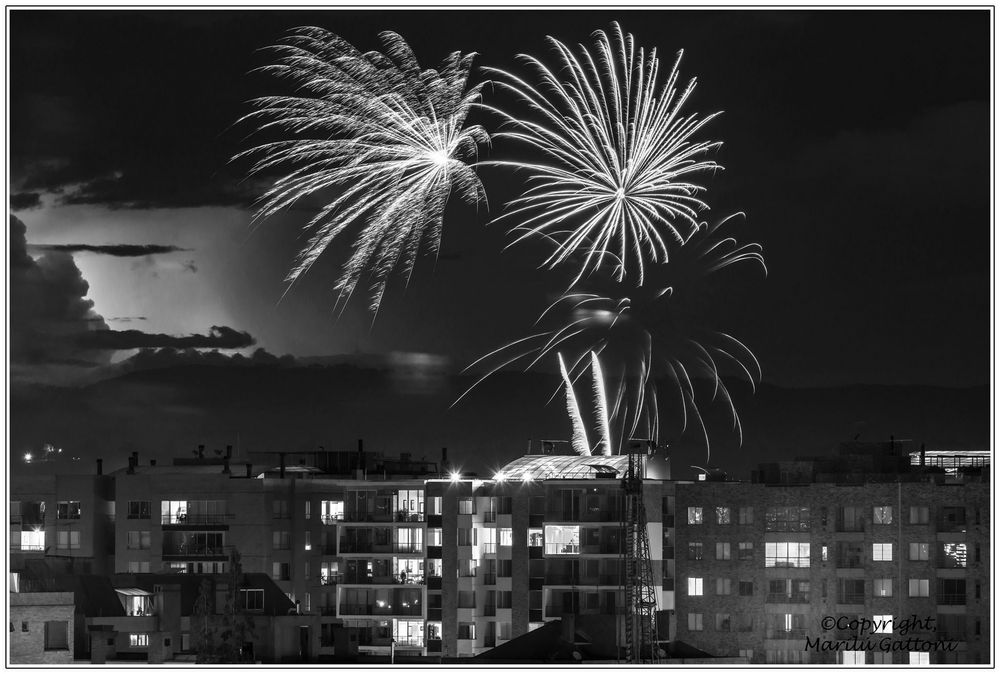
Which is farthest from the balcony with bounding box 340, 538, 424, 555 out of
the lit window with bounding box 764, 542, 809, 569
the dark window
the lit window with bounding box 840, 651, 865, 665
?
the lit window with bounding box 840, 651, 865, 665

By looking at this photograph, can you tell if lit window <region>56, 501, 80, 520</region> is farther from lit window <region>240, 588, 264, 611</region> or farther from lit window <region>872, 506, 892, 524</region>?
lit window <region>872, 506, 892, 524</region>

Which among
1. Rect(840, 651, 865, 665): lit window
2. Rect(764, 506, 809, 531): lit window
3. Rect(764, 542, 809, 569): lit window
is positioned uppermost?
Rect(764, 506, 809, 531): lit window

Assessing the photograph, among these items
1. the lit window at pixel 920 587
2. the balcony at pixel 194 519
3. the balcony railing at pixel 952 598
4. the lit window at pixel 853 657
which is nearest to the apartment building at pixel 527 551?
the lit window at pixel 853 657

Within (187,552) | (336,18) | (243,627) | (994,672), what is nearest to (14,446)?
(187,552)

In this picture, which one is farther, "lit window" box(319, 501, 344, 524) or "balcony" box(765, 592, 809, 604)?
"lit window" box(319, 501, 344, 524)

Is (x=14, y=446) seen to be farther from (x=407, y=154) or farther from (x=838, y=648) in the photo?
(x=838, y=648)

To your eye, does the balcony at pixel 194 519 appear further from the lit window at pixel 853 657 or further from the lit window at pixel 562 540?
the lit window at pixel 853 657
